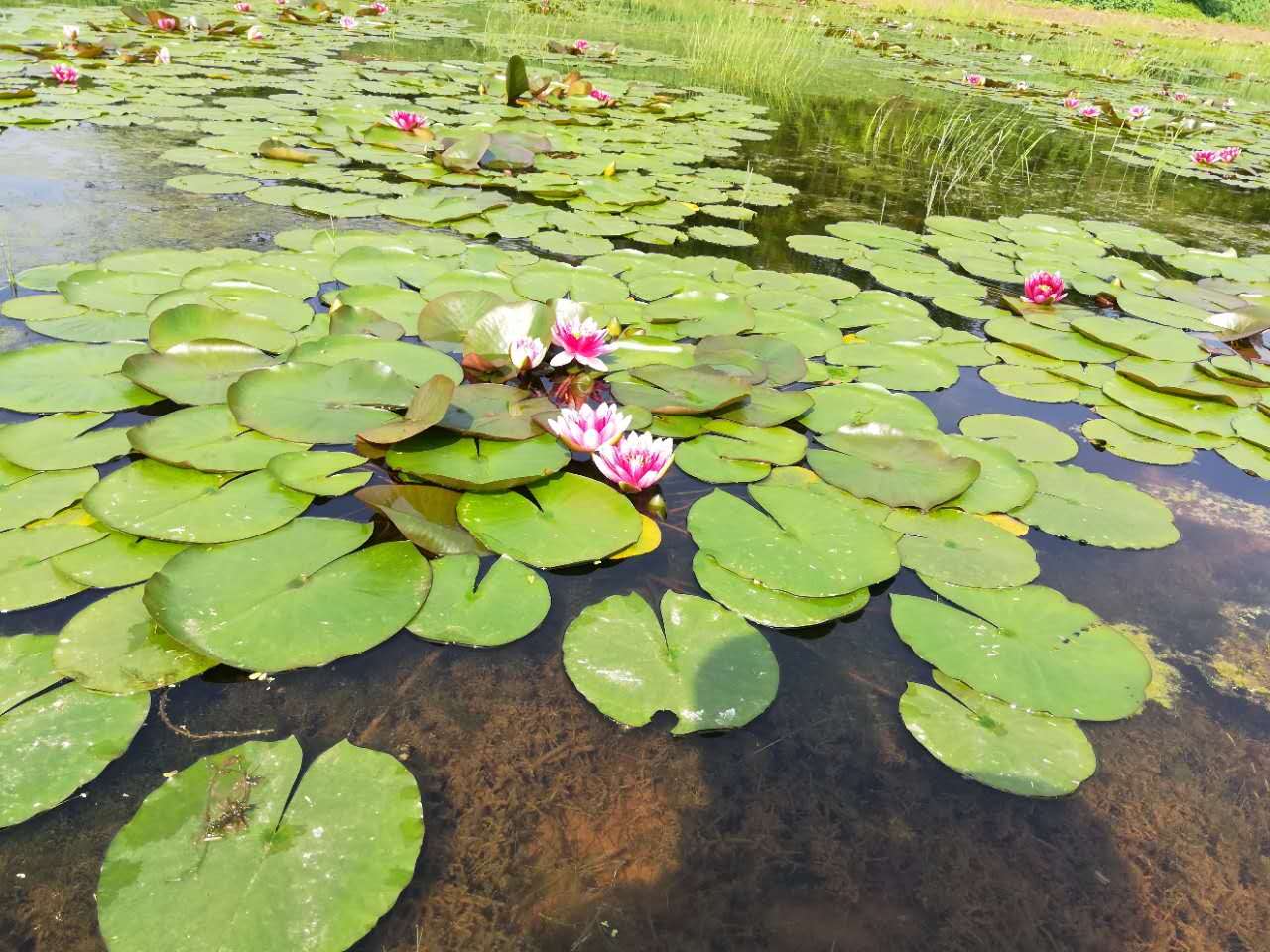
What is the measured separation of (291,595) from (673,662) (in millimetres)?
722

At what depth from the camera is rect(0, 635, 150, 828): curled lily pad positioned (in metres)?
1.01

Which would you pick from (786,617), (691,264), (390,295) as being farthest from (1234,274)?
(390,295)

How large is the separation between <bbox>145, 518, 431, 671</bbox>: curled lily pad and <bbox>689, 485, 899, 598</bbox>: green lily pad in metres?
0.64

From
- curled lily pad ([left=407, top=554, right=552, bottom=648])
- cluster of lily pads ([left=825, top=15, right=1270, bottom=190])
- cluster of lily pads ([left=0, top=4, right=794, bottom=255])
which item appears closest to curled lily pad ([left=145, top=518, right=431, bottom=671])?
curled lily pad ([left=407, top=554, right=552, bottom=648])

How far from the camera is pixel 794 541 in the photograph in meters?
1.61

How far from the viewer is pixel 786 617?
143 centimetres

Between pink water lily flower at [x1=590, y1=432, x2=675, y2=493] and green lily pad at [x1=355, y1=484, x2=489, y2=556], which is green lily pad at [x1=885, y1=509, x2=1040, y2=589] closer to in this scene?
pink water lily flower at [x1=590, y1=432, x2=675, y2=493]

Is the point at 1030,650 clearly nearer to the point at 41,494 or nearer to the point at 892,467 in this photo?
the point at 892,467

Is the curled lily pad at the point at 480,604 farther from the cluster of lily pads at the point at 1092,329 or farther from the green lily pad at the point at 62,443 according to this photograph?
the cluster of lily pads at the point at 1092,329

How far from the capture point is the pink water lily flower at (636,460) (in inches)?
65.8

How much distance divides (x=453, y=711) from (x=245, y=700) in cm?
34

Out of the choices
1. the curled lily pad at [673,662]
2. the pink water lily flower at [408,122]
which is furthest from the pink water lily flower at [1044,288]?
the pink water lily flower at [408,122]

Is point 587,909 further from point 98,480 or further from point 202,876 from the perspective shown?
point 98,480

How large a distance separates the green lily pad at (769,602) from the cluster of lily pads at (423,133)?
205 centimetres
